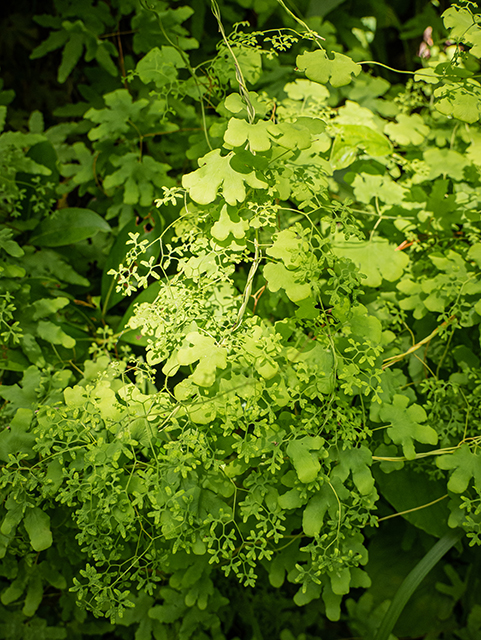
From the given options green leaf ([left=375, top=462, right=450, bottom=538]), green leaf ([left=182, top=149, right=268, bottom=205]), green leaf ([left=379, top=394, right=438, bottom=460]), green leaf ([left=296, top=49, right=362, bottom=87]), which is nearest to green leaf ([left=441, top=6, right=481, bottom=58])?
green leaf ([left=296, top=49, right=362, bottom=87])

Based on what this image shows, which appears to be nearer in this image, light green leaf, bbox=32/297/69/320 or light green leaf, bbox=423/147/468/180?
light green leaf, bbox=32/297/69/320

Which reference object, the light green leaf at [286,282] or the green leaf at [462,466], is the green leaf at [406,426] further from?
the light green leaf at [286,282]

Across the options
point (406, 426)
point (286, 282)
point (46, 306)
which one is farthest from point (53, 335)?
point (406, 426)

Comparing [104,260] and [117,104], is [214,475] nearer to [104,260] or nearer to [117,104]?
[104,260]

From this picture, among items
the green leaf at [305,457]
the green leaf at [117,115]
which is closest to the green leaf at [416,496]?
the green leaf at [305,457]

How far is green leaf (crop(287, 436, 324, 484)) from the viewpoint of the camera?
0.76 meters

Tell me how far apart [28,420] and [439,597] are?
1.22 m

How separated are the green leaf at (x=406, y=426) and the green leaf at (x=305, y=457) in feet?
0.55

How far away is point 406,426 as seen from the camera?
0.88 metres

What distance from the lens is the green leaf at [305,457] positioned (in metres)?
0.76

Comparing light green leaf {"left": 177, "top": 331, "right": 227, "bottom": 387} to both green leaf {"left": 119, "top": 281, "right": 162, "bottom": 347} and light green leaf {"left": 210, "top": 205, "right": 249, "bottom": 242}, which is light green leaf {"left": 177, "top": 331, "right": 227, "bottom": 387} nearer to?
light green leaf {"left": 210, "top": 205, "right": 249, "bottom": 242}

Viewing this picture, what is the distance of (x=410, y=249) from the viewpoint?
4.10 ft

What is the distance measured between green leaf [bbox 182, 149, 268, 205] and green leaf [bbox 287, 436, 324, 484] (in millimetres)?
423

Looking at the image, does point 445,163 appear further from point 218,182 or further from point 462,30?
point 218,182
